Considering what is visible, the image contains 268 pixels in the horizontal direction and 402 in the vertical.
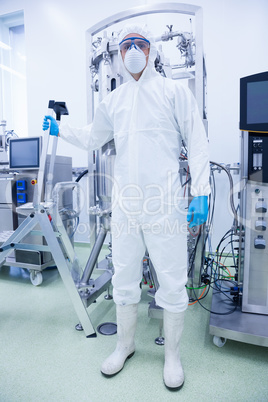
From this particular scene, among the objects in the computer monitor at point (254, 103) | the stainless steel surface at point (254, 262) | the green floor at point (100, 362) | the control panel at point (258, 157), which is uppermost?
the computer monitor at point (254, 103)

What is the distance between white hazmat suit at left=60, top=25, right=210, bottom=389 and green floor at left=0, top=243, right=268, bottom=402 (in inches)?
3.0

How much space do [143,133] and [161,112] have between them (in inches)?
4.3

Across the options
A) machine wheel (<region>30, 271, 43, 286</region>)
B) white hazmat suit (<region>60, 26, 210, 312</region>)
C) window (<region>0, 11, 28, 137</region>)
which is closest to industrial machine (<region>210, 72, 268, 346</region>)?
white hazmat suit (<region>60, 26, 210, 312</region>)

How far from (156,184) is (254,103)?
0.65 metres

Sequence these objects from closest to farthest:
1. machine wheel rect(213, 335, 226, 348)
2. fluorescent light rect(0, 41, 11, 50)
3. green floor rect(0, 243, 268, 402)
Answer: green floor rect(0, 243, 268, 402), machine wheel rect(213, 335, 226, 348), fluorescent light rect(0, 41, 11, 50)

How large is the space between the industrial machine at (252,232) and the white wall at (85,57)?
3.78 ft

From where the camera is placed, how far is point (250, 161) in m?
1.26

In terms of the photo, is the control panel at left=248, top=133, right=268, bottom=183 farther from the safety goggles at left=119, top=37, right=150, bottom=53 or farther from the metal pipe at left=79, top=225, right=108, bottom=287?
the metal pipe at left=79, top=225, right=108, bottom=287

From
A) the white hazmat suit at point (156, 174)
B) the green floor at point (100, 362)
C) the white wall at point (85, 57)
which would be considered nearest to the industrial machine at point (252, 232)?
the green floor at point (100, 362)

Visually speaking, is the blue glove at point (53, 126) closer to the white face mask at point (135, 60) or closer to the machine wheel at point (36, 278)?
the white face mask at point (135, 60)

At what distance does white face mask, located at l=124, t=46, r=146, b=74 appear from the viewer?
3.41 ft

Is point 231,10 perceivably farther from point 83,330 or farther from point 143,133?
point 83,330

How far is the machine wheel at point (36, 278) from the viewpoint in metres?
2.01

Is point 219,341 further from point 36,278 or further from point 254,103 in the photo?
point 36,278
